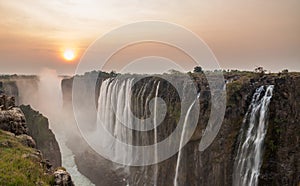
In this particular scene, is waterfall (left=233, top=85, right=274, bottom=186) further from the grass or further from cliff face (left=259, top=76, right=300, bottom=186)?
the grass

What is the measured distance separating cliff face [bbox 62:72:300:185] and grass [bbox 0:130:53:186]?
44.4ft

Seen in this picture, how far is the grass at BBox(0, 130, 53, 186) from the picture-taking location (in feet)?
25.7

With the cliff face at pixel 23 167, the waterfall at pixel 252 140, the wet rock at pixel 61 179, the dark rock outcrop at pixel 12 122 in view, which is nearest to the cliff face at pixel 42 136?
the dark rock outcrop at pixel 12 122

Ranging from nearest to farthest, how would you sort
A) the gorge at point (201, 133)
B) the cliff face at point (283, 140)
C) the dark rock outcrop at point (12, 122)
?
the dark rock outcrop at point (12, 122)
the cliff face at point (283, 140)
the gorge at point (201, 133)

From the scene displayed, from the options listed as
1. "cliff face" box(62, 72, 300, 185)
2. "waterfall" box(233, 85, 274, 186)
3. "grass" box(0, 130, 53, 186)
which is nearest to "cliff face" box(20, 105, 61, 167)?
"cliff face" box(62, 72, 300, 185)

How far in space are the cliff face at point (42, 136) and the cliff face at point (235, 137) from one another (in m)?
9.79

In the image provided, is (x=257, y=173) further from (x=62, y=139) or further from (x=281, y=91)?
(x=62, y=139)

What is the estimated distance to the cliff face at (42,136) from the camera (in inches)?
1107

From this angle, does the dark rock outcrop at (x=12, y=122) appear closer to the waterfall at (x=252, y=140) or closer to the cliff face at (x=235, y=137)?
the waterfall at (x=252, y=140)

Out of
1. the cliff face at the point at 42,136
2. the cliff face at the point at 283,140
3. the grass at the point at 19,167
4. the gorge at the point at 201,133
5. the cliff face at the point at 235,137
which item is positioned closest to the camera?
the grass at the point at 19,167

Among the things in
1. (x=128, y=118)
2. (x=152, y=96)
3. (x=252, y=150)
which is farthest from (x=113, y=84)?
(x=252, y=150)

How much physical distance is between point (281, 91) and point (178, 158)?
37.1 ft

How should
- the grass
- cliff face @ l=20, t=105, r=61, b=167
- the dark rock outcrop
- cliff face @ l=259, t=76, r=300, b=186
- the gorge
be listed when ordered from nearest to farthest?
1. the grass
2. the dark rock outcrop
3. cliff face @ l=259, t=76, r=300, b=186
4. the gorge
5. cliff face @ l=20, t=105, r=61, b=167

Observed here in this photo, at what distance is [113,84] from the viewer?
129 ft
